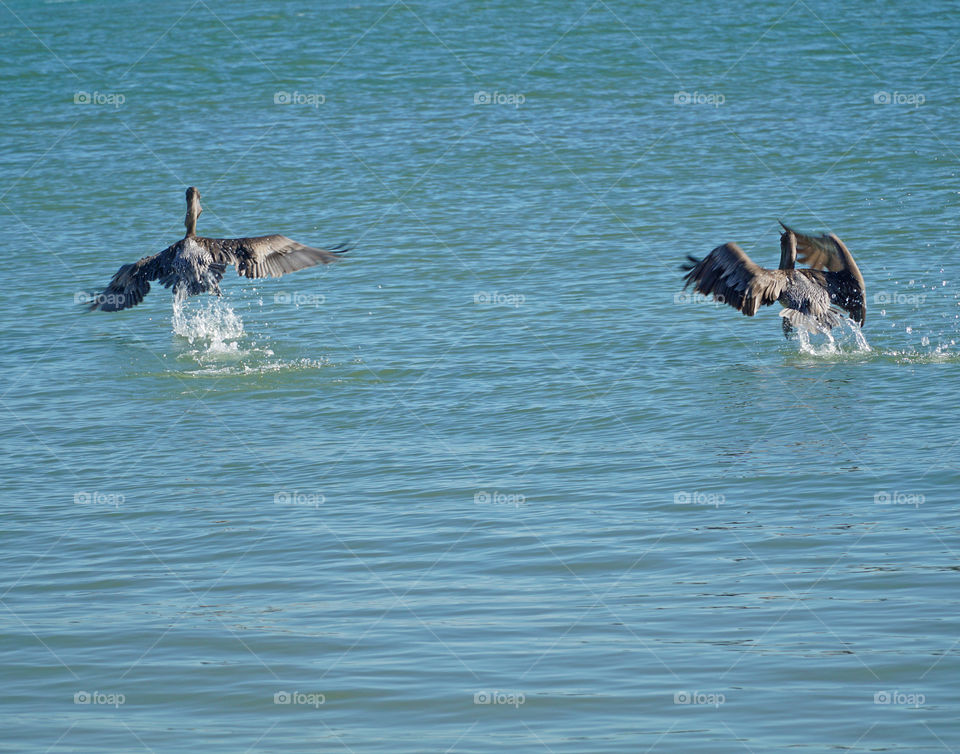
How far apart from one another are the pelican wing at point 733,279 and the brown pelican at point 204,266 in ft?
11.6

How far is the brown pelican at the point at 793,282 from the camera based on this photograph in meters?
12.2

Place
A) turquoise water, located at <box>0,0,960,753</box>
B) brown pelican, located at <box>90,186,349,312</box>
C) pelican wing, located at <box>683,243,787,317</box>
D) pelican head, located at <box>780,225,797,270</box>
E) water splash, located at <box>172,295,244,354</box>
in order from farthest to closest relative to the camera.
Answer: water splash, located at <box>172,295,244,354</box> < brown pelican, located at <box>90,186,349,312</box> < pelican head, located at <box>780,225,797,270</box> < pelican wing, located at <box>683,243,787,317</box> < turquoise water, located at <box>0,0,960,753</box>

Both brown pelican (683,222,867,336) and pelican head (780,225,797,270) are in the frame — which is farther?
→ pelican head (780,225,797,270)

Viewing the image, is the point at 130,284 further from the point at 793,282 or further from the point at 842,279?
the point at 842,279

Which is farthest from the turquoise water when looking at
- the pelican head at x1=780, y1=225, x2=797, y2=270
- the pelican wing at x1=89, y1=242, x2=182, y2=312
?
the pelican head at x1=780, y1=225, x2=797, y2=270

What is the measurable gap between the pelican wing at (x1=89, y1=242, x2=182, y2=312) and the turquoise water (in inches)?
24.7

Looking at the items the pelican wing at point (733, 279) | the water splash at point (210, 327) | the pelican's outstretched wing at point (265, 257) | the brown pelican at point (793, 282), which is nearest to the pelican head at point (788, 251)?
the brown pelican at point (793, 282)

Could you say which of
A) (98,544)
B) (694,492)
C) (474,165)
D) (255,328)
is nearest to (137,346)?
(255,328)

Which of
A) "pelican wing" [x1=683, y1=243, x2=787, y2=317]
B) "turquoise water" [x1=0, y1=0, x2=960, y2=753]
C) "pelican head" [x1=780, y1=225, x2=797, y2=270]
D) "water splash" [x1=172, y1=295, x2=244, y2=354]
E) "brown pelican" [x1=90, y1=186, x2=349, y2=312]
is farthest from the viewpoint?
"water splash" [x1=172, y1=295, x2=244, y2=354]

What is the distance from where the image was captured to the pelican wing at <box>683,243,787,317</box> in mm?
12180

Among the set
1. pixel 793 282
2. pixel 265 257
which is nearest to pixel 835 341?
pixel 793 282

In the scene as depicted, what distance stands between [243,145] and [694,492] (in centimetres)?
1624

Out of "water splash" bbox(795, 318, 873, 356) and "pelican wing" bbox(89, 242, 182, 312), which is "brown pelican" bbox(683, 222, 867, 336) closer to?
"water splash" bbox(795, 318, 873, 356)

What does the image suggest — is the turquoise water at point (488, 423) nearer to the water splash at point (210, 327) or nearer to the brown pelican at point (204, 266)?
the water splash at point (210, 327)
